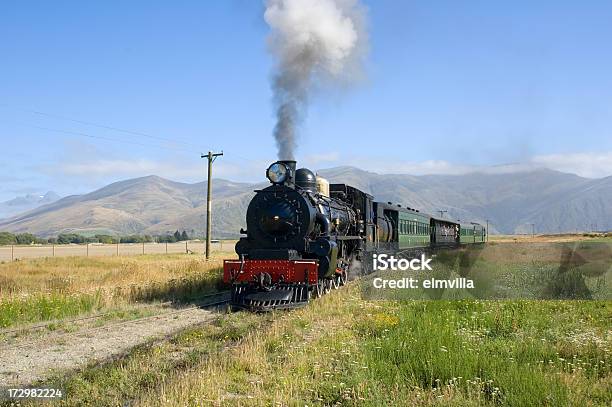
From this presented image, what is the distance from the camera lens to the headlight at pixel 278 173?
16438 mm

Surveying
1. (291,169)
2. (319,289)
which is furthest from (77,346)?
(291,169)

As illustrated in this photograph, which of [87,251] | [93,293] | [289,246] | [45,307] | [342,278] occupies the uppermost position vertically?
[289,246]

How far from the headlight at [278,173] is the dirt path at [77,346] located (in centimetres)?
445

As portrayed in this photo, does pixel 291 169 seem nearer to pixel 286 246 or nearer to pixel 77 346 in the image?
pixel 286 246

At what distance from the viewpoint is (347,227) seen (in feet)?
65.8

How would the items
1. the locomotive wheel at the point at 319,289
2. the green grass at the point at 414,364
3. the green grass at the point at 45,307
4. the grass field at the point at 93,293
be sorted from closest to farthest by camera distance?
the green grass at the point at 414,364
the green grass at the point at 45,307
the grass field at the point at 93,293
the locomotive wheel at the point at 319,289

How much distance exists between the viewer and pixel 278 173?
16.5 metres

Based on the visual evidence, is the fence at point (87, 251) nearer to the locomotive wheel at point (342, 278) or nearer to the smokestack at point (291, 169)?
the locomotive wheel at point (342, 278)

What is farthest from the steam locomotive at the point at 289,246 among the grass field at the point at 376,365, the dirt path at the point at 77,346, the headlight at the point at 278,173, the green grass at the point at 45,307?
the green grass at the point at 45,307

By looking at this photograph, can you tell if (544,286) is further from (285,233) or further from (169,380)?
(169,380)

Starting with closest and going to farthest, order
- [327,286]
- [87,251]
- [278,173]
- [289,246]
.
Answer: [289,246], [278,173], [327,286], [87,251]

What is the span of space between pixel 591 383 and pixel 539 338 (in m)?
2.75

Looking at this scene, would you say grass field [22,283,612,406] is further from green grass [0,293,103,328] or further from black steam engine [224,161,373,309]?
green grass [0,293,103,328]

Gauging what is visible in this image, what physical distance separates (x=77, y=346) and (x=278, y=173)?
750 cm
